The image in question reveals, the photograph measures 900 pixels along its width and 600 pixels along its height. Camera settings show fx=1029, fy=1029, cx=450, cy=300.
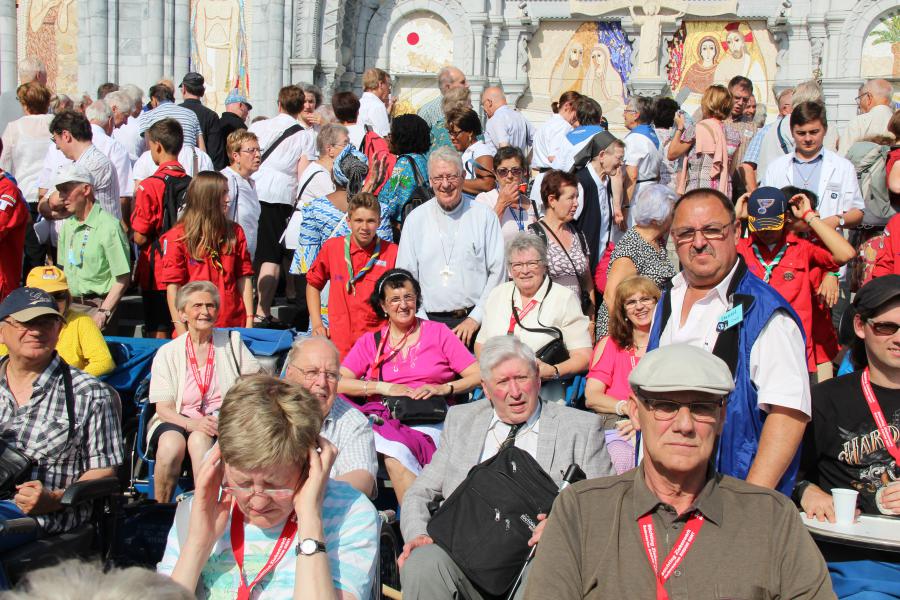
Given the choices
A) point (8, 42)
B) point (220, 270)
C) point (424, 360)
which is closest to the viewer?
point (424, 360)

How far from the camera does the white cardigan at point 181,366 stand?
5758 mm

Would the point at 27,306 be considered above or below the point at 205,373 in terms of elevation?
above

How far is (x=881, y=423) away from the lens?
3904 millimetres

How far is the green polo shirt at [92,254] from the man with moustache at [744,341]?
16.0 ft

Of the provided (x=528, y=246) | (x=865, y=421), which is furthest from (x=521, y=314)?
(x=865, y=421)

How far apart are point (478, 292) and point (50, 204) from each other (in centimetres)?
332

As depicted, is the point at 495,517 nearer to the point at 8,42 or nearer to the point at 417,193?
the point at 417,193

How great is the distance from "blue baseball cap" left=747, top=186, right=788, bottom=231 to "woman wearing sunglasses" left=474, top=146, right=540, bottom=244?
2.03m

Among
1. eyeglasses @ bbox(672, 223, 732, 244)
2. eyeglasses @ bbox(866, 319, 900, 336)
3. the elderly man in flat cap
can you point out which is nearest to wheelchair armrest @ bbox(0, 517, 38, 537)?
the elderly man in flat cap

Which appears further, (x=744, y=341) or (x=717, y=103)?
(x=717, y=103)

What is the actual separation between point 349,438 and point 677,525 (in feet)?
7.12

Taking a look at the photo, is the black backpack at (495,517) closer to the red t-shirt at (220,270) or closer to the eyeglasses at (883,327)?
the eyeglasses at (883,327)

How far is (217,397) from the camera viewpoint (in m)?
5.82

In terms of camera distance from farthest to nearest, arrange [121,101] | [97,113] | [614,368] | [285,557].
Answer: [121,101]
[97,113]
[614,368]
[285,557]
